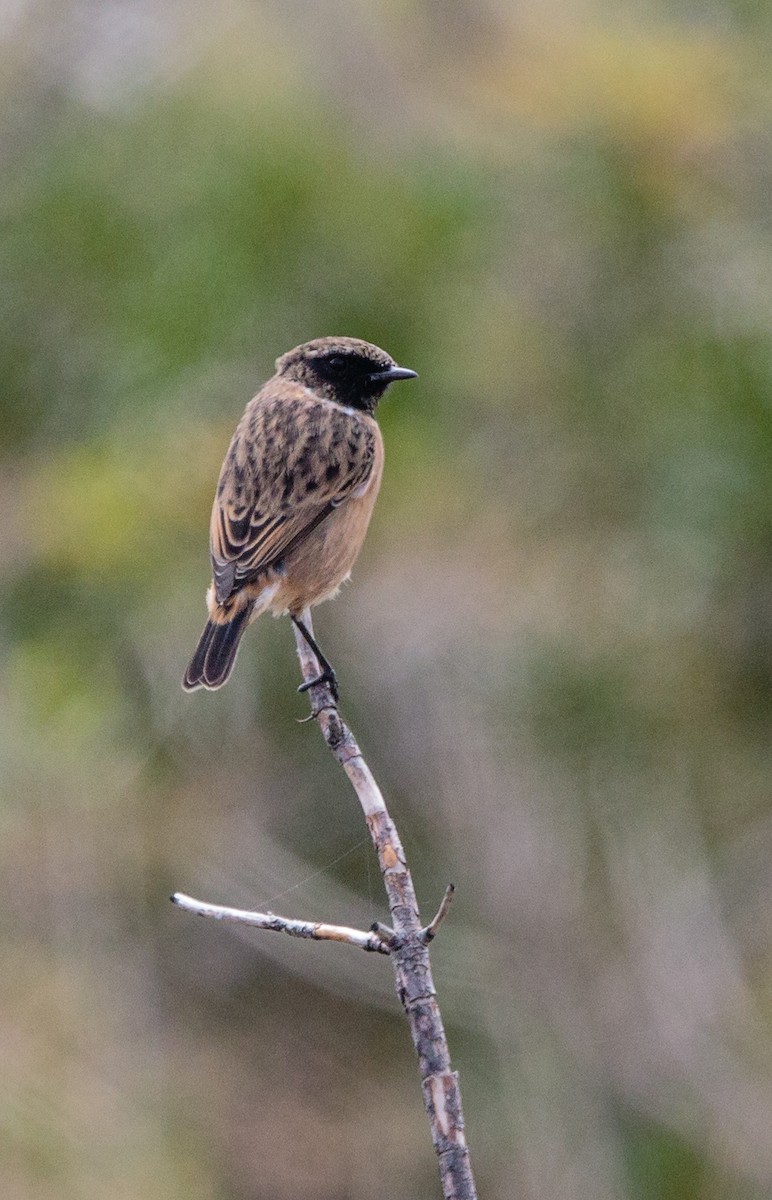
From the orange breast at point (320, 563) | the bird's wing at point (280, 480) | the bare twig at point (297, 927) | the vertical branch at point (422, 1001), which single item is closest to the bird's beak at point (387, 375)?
the bird's wing at point (280, 480)

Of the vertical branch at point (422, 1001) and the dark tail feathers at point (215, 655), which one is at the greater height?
the dark tail feathers at point (215, 655)

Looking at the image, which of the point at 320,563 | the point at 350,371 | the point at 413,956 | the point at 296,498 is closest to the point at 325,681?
the point at 320,563

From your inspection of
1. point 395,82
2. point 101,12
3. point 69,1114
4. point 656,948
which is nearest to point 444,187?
point 395,82

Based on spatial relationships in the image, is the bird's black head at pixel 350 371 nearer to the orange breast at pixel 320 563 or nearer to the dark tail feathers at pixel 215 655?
the orange breast at pixel 320 563

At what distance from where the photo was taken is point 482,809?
20.0 feet

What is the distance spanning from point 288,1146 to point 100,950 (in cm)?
126

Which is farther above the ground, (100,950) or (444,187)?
(444,187)

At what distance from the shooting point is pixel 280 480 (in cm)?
Answer: 378

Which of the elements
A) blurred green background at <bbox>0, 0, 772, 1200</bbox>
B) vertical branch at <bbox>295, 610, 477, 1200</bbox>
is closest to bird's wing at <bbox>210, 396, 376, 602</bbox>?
blurred green background at <bbox>0, 0, 772, 1200</bbox>

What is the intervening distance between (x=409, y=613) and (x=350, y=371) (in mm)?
1900

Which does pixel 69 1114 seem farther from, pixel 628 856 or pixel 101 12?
pixel 101 12

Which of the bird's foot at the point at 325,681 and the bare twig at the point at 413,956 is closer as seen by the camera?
the bare twig at the point at 413,956

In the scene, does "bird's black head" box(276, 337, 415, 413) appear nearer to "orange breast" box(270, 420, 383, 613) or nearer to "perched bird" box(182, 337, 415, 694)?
"perched bird" box(182, 337, 415, 694)

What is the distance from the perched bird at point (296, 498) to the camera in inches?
141
